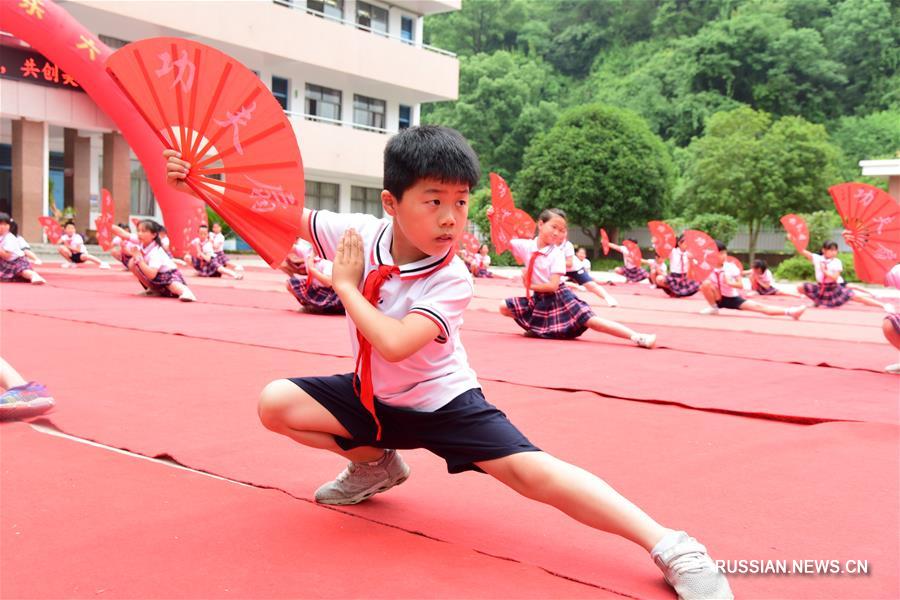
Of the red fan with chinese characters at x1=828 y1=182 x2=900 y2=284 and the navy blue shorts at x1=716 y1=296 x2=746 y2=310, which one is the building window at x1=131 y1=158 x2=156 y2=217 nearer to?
the navy blue shorts at x1=716 y1=296 x2=746 y2=310

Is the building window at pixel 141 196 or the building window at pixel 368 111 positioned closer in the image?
the building window at pixel 141 196

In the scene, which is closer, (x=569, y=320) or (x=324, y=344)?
(x=324, y=344)

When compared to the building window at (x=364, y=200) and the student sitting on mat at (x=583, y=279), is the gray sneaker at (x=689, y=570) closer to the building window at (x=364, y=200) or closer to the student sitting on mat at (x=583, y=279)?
the student sitting on mat at (x=583, y=279)

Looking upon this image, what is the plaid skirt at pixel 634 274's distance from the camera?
1747 cm

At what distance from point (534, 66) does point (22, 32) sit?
2801 cm

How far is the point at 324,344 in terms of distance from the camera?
5875 millimetres

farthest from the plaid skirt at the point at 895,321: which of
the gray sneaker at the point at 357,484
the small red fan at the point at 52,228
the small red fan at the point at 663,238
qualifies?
the small red fan at the point at 52,228

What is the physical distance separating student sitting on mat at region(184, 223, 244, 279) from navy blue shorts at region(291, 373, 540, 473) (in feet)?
40.1

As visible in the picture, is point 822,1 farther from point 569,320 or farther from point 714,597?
point 714,597

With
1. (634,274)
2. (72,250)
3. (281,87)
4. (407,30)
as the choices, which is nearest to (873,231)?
(634,274)

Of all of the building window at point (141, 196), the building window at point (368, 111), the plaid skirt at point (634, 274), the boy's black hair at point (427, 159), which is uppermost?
the building window at point (368, 111)

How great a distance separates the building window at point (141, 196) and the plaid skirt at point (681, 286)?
15357 mm

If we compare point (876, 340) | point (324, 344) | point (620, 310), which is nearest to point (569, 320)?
point (324, 344)

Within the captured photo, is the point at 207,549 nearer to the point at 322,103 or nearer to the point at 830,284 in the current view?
the point at 830,284
